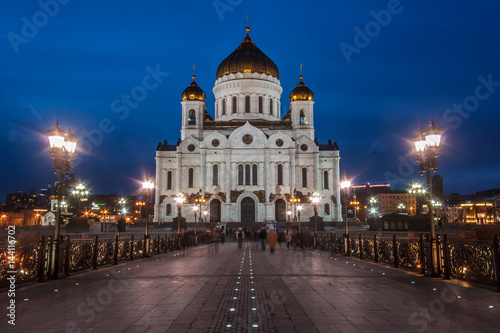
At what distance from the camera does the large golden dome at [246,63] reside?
204 ft

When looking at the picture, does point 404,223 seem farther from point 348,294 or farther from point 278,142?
point 348,294

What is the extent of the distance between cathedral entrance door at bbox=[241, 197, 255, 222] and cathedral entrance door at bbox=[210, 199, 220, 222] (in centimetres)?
351

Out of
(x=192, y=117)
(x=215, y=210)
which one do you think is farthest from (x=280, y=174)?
(x=192, y=117)

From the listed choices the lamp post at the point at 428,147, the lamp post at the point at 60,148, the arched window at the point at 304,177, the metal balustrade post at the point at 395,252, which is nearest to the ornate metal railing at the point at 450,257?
the metal balustrade post at the point at 395,252

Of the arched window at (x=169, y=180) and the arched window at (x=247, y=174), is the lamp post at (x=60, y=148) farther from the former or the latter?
the arched window at (x=169, y=180)

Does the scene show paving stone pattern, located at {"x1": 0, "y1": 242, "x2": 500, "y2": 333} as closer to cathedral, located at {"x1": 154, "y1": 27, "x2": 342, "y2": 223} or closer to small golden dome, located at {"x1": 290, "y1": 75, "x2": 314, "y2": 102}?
cathedral, located at {"x1": 154, "y1": 27, "x2": 342, "y2": 223}

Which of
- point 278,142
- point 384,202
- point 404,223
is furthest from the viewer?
point 384,202

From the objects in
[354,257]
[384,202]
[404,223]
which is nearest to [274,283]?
[354,257]

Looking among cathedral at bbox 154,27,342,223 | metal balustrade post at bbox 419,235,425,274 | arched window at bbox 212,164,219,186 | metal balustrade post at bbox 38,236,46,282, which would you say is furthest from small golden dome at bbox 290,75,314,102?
metal balustrade post at bbox 38,236,46,282

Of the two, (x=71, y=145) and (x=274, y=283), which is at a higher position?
(x=71, y=145)

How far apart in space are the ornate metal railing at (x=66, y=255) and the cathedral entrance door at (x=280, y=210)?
122 feet

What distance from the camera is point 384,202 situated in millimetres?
134125

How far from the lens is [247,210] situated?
5547cm

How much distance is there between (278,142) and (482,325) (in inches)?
2048
